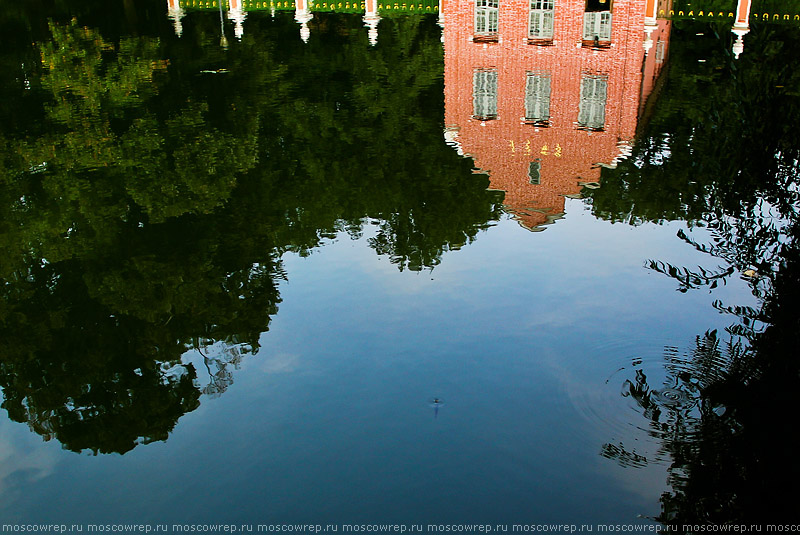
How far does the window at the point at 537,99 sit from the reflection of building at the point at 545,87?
4 centimetres

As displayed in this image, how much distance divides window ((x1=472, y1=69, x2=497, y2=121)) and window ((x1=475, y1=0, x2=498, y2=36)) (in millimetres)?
6900

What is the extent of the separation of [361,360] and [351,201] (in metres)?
8.57

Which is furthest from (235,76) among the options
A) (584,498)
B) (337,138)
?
(584,498)

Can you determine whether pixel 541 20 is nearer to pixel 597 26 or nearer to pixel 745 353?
pixel 597 26

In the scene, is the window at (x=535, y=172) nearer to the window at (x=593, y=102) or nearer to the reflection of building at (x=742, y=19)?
the window at (x=593, y=102)

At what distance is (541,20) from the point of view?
38625 millimetres

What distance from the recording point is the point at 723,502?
9008 mm

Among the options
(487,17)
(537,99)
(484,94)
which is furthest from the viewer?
(487,17)

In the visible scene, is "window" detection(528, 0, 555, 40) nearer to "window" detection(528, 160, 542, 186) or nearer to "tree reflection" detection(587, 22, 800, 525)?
"window" detection(528, 160, 542, 186)

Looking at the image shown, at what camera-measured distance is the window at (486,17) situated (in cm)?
3900

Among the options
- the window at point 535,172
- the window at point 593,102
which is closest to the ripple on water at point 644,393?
the window at point 535,172

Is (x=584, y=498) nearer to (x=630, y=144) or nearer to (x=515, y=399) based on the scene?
(x=515, y=399)

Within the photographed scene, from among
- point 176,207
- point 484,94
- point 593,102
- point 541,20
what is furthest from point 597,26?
point 176,207

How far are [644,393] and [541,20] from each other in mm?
31298
